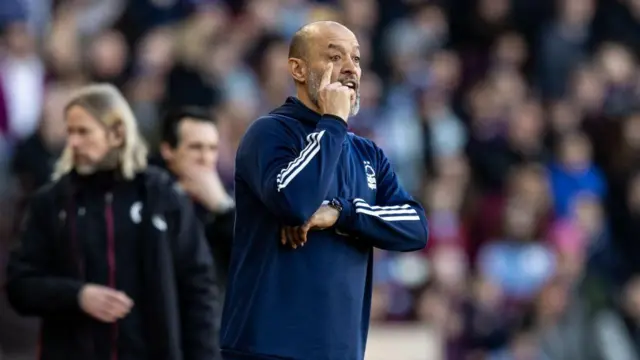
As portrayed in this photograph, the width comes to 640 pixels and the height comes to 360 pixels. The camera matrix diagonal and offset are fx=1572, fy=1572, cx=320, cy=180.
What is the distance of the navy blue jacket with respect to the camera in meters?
5.45

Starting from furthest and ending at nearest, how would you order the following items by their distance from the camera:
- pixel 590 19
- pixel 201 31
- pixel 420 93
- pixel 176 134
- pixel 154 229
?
pixel 590 19 < pixel 420 93 < pixel 201 31 < pixel 176 134 < pixel 154 229

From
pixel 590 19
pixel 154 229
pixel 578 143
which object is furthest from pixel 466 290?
pixel 154 229

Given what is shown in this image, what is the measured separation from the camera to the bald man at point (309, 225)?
5.46 metres

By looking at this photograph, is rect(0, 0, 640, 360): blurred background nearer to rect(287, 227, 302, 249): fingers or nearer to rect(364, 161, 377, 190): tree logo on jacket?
rect(364, 161, 377, 190): tree logo on jacket

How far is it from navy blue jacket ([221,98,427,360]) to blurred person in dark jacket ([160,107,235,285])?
2314 millimetres

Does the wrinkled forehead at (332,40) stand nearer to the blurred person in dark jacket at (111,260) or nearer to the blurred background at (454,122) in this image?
the blurred person in dark jacket at (111,260)

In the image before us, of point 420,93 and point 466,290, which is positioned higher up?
point 420,93

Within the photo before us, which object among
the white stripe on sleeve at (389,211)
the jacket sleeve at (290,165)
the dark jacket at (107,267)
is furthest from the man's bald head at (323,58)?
the dark jacket at (107,267)

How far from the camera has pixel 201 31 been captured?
14.6 meters

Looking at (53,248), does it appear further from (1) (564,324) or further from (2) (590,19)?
(2) (590,19)

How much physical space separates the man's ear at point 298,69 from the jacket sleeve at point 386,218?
45 cm

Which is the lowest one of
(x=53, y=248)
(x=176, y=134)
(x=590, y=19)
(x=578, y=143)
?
(x=53, y=248)

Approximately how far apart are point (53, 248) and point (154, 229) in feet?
1.53

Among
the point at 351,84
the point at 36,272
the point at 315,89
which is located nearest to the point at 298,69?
the point at 315,89
